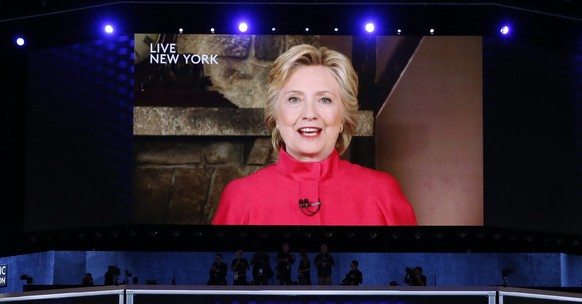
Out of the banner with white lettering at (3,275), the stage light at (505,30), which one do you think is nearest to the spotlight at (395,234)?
the stage light at (505,30)

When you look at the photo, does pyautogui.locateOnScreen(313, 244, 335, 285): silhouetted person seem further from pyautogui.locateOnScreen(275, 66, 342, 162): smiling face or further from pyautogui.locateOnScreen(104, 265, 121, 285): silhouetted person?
pyautogui.locateOnScreen(104, 265, 121, 285): silhouetted person

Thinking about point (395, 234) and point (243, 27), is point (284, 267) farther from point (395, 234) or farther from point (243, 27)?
point (243, 27)

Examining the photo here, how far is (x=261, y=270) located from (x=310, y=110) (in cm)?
317

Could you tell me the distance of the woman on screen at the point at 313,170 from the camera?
64.6 ft

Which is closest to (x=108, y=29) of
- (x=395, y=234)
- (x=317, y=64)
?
(x=317, y=64)

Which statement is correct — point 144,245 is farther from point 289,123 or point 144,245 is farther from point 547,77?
point 547,77

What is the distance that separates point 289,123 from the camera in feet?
65.3

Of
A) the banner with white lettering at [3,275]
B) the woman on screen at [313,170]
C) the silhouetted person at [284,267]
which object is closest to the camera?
the silhouetted person at [284,267]

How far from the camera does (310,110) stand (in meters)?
19.8

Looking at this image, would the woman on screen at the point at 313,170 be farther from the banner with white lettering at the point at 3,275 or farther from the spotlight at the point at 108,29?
the banner with white lettering at the point at 3,275

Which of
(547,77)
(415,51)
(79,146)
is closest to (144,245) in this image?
(79,146)

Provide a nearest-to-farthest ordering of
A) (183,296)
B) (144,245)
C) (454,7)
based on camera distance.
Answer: (183,296), (454,7), (144,245)

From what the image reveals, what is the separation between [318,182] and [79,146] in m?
4.55

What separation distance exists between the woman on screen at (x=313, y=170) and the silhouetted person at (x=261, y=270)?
84 centimetres
